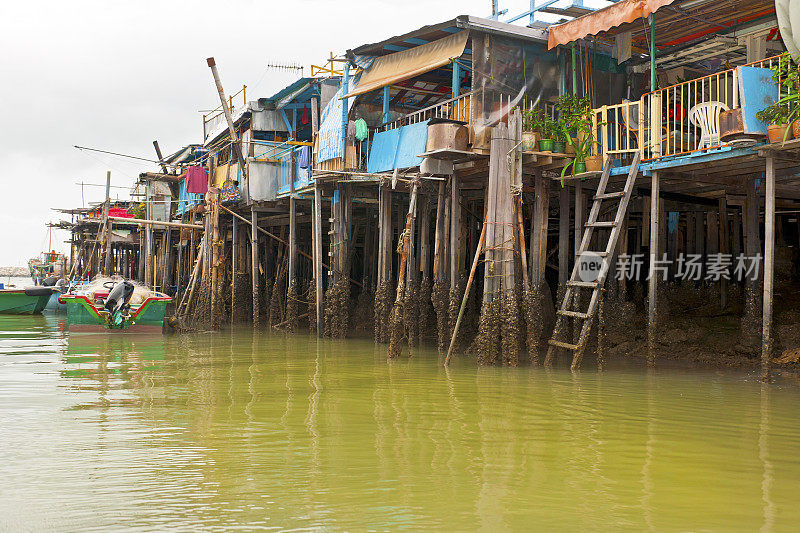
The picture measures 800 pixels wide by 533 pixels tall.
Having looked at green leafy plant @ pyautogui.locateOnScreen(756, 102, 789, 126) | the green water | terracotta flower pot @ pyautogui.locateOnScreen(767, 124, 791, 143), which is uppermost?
green leafy plant @ pyautogui.locateOnScreen(756, 102, 789, 126)

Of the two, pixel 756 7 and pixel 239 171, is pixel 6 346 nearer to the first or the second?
pixel 239 171

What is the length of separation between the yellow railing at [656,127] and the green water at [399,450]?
3.60 metres

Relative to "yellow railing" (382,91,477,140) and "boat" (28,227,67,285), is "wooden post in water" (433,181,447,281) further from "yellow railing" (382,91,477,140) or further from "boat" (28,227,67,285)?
"boat" (28,227,67,285)

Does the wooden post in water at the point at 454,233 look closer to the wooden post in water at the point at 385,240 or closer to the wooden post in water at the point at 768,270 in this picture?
the wooden post in water at the point at 385,240

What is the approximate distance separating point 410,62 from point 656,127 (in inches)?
204

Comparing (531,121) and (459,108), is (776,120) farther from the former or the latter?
(459,108)

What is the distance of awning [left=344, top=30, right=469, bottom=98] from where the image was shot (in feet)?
45.1

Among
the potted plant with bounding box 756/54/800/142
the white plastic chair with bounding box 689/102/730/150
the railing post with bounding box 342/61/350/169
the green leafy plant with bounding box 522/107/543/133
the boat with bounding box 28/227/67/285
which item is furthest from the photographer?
the boat with bounding box 28/227/67/285

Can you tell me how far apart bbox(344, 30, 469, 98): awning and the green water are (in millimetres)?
5866

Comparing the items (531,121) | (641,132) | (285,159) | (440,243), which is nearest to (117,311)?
(285,159)

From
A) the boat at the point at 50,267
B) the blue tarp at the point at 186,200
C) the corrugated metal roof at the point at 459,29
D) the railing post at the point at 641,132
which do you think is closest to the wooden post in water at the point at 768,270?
the railing post at the point at 641,132

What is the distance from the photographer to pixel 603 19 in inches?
485

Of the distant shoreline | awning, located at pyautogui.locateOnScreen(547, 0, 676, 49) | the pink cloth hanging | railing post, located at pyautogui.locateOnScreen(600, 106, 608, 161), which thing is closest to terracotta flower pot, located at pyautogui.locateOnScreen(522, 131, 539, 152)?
railing post, located at pyautogui.locateOnScreen(600, 106, 608, 161)

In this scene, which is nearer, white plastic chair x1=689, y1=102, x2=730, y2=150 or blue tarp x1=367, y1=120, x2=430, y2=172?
white plastic chair x1=689, y1=102, x2=730, y2=150
